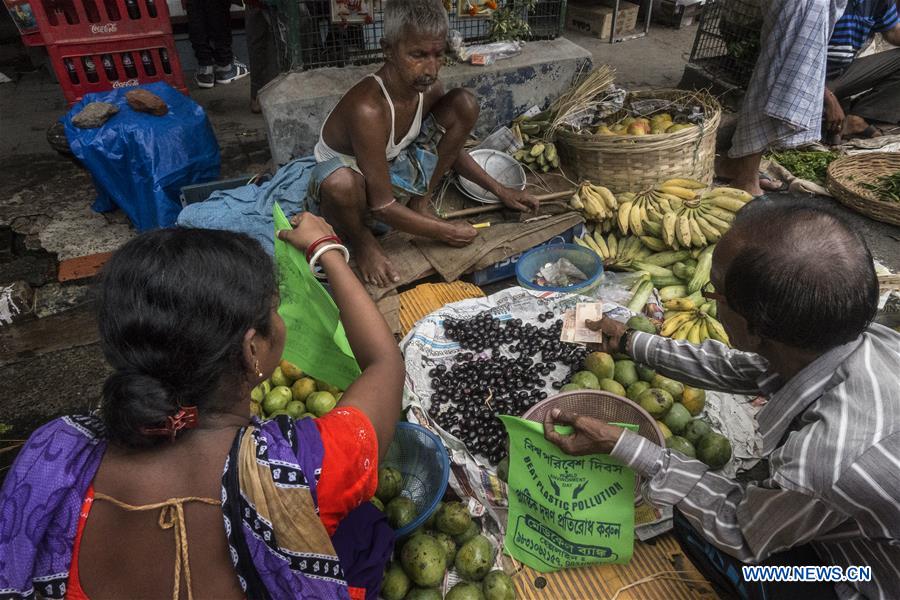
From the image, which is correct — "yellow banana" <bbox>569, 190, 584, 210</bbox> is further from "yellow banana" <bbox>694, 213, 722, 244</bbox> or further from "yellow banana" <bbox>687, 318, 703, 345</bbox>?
"yellow banana" <bbox>687, 318, 703, 345</bbox>

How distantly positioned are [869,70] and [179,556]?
7.15m

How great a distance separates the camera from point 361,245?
379 cm

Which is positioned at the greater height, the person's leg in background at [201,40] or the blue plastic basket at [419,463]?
Answer: the person's leg in background at [201,40]

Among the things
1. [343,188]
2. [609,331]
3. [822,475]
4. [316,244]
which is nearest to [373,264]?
[343,188]

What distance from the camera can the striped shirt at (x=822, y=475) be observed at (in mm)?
1364

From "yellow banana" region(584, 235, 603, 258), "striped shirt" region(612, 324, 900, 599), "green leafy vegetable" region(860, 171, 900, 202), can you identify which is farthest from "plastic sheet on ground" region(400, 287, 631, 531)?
"green leafy vegetable" region(860, 171, 900, 202)

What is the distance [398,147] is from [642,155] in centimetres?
173

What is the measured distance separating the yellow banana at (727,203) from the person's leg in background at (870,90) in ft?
9.54

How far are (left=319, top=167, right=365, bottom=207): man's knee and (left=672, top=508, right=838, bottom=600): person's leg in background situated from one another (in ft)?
8.24

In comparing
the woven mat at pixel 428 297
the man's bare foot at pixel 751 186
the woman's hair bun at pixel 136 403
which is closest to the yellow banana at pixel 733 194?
the man's bare foot at pixel 751 186

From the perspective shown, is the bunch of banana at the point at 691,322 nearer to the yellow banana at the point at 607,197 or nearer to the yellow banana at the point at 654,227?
the yellow banana at the point at 654,227

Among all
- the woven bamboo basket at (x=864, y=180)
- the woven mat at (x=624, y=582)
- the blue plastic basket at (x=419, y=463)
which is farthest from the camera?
the woven bamboo basket at (x=864, y=180)

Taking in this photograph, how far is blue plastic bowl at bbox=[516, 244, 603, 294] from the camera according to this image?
363 centimetres

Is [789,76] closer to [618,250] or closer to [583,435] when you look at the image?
[618,250]
